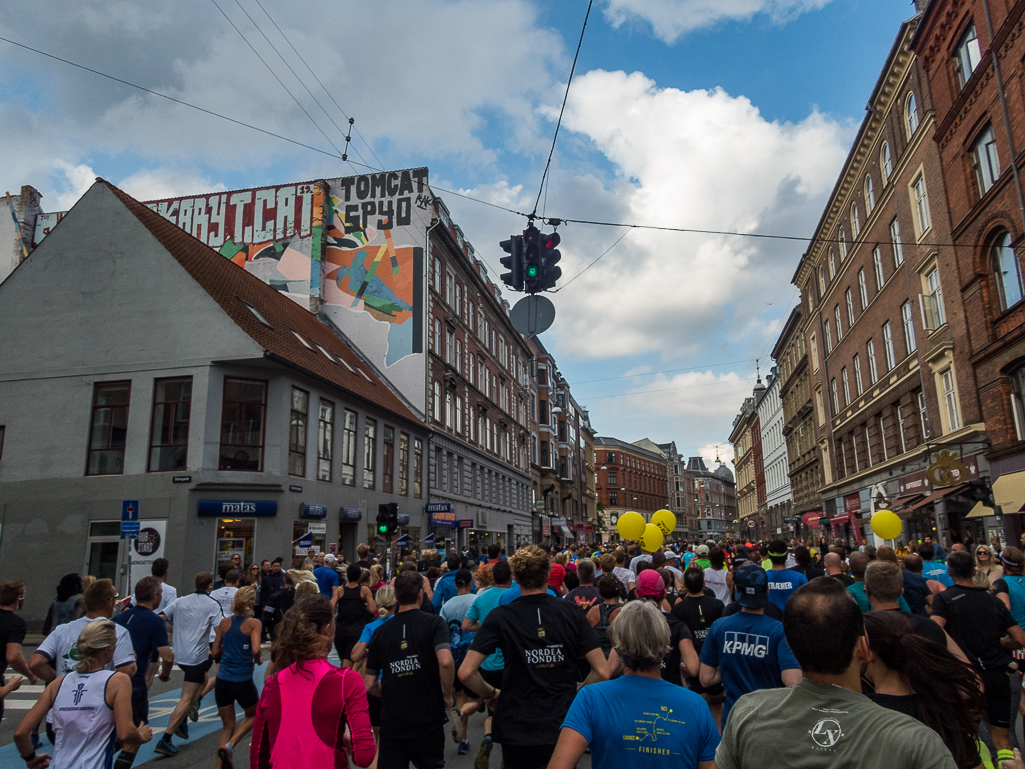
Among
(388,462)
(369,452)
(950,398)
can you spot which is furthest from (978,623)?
(388,462)

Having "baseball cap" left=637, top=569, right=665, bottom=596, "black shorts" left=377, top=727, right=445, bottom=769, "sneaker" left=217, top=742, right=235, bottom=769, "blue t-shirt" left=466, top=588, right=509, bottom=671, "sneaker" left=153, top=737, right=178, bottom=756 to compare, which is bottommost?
"sneaker" left=153, top=737, right=178, bottom=756

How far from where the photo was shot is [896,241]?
26.6m

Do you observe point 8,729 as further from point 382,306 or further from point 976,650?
point 382,306

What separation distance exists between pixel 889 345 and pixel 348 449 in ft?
69.9

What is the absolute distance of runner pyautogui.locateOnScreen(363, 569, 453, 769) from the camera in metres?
5.04

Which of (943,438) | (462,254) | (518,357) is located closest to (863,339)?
(943,438)

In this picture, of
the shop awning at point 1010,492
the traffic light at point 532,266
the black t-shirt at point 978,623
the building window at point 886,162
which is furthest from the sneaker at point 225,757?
the building window at point 886,162

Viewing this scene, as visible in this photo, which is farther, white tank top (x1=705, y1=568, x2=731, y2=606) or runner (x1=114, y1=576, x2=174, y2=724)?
white tank top (x1=705, y1=568, x2=731, y2=606)

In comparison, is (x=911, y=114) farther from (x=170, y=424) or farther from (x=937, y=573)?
(x=170, y=424)

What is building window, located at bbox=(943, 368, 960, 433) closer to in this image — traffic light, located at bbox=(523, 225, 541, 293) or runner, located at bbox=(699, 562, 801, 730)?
traffic light, located at bbox=(523, 225, 541, 293)

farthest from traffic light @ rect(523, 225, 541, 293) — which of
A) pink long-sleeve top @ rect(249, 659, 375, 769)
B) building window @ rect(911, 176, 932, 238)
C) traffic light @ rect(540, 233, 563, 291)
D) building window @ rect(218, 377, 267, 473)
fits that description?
building window @ rect(911, 176, 932, 238)

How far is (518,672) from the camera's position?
4.57 metres

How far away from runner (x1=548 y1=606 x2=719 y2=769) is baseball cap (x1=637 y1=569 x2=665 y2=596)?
3661mm

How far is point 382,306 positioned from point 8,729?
25.1 meters
